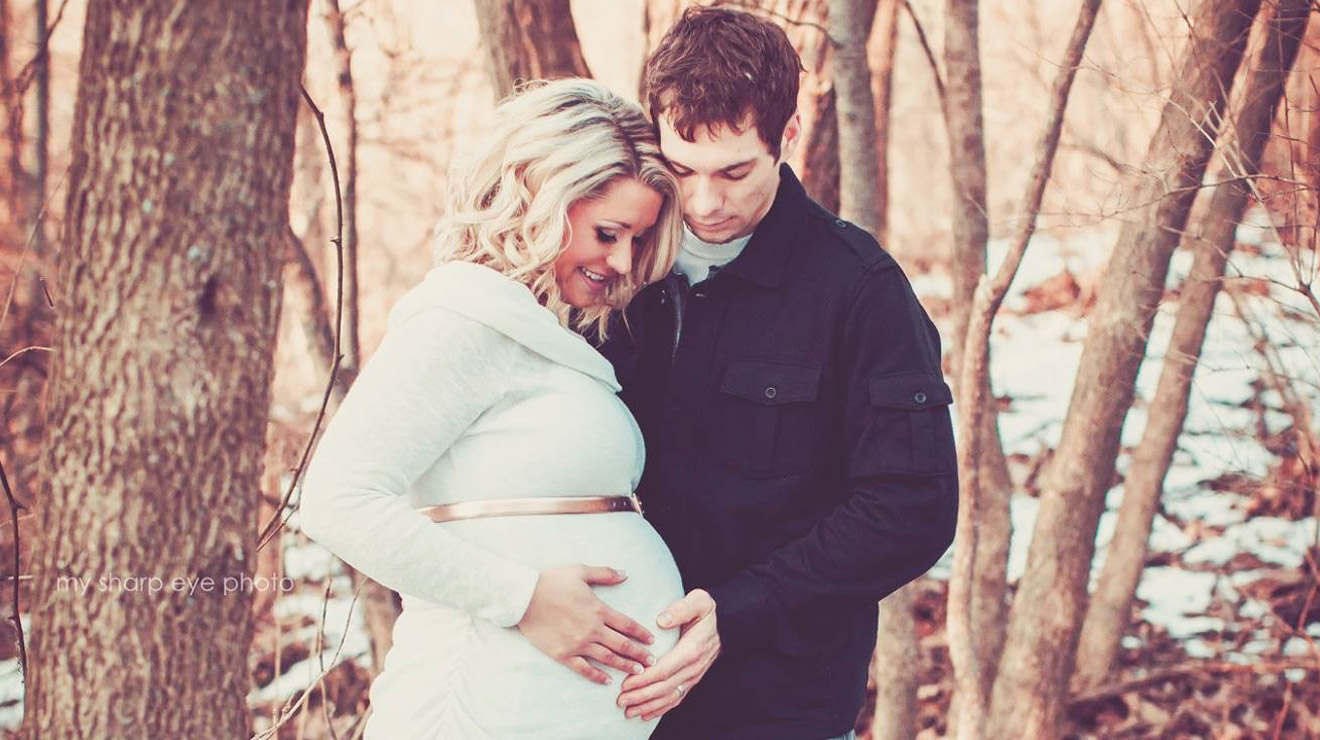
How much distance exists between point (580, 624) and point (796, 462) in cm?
50

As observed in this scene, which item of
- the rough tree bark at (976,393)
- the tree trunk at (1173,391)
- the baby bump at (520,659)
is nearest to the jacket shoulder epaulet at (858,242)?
the baby bump at (520,659)

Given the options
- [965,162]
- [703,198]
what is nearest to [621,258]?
[703,198]

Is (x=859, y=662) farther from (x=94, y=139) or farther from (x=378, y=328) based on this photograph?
(x=378, y=328)

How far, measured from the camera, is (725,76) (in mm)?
2250

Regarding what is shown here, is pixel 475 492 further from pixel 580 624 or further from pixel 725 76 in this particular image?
pixel 725 76

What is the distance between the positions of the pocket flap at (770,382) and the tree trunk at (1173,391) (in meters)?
2.15

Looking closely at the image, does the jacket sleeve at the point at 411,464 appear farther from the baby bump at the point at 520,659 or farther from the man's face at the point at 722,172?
the man's face at the point at 722,172

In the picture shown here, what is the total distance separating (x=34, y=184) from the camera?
325 inches

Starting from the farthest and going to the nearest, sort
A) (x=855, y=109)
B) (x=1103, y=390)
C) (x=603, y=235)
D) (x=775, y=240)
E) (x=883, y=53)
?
(x=883, y=53) < (x=1103, y=390) < (x=855, y=109) < (x=775, y=240) < (x=603, y=235)

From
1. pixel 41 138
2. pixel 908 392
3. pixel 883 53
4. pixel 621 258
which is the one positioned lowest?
pixel 908 392

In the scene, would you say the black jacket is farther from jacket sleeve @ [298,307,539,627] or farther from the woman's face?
jacket sleeve @ [298,307,539,627]

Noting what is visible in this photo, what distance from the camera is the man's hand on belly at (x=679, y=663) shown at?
2.10 metres

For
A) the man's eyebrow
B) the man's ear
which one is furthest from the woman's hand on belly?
the man's ear

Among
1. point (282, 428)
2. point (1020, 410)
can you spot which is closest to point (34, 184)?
point (282, 428)
